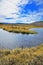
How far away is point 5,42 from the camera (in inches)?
250

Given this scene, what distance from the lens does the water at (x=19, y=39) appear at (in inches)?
243

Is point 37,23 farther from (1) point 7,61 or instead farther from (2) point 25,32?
(1) point 7,61

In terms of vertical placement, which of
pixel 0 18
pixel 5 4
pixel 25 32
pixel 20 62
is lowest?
pixel 20 62

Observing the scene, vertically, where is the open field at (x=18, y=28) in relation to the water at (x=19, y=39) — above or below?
above

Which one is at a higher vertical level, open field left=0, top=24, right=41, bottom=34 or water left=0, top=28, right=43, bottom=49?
open field left=0, top=24, right=41, bottom=34

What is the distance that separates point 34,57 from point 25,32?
2273 millimetres

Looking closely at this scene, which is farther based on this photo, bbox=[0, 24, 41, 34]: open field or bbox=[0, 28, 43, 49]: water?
bbox=[0, 24, 41, 34]: open field

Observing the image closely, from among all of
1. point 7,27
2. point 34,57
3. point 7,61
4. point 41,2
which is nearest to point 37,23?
point 41,2

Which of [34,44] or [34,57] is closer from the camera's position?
[34,57]

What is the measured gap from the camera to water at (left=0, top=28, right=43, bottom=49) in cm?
Answer: 616

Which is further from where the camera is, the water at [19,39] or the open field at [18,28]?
the open field at [18,28]

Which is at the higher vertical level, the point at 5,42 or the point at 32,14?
the point at 32,14

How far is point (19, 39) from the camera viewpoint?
6539mm

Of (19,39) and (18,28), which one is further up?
(18,28)
